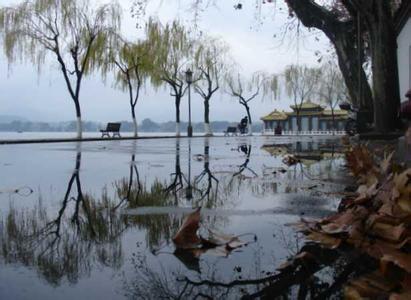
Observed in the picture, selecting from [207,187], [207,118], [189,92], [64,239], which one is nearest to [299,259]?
[64,239]

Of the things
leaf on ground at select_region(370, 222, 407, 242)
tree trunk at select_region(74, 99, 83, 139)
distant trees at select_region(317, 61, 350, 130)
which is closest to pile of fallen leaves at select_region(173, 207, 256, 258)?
leaf on ground at select_region(370, 222, 407, 242)

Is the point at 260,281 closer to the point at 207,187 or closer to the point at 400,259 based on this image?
the point at 400,259

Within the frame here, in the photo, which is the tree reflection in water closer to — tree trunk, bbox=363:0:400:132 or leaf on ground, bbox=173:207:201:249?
leaf on ground, bbox=173:207:201:249

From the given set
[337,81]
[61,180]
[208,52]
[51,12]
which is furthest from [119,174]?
[337,81]

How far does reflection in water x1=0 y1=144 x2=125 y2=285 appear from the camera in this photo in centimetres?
188

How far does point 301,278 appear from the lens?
1725 mm

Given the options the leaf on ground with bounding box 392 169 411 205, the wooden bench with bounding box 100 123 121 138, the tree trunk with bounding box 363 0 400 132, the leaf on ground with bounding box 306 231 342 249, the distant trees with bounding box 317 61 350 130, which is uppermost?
the distant trees with bounding box 317 61 350 130

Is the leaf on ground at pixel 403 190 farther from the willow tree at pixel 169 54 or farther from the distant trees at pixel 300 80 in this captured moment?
the distant trees at pixel 300 80

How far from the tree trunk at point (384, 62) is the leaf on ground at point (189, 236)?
8.08 meters

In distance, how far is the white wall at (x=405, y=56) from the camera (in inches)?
531

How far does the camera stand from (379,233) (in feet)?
6.31

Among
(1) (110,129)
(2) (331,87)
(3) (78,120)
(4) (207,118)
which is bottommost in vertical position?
(1) (110,129)

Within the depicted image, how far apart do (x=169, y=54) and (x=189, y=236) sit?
3476 centimetres

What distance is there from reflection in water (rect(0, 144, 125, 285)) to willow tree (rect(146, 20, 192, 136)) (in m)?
31.5
